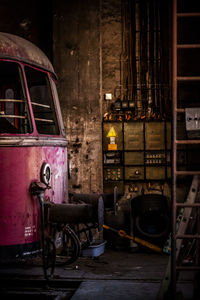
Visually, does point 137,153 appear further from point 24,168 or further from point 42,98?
point 24,168

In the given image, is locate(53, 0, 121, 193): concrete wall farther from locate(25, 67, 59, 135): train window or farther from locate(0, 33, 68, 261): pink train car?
locate(0, 33, 68, 261): pink train car

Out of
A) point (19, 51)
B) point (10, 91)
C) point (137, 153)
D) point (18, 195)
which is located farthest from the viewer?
point (137, 153)

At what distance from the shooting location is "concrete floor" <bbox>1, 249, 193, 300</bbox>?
5.13m

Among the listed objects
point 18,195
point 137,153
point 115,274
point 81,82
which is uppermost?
point 81,82

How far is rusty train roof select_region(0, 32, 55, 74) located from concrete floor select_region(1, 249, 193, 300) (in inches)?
122

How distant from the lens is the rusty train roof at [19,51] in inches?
198

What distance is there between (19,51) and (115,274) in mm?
3672

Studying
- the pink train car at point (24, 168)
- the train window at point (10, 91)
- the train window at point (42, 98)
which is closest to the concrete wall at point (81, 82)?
the train window at point (42, 98)

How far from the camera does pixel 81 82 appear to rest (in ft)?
27.6

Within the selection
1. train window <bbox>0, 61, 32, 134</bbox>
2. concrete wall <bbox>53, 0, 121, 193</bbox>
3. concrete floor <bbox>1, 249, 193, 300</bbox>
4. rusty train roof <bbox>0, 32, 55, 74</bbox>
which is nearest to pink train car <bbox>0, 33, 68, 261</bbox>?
rusty train roof <bbox>0, 32, 55, 74</bbox>

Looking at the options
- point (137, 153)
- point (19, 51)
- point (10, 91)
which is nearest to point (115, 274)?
point (137, 153)

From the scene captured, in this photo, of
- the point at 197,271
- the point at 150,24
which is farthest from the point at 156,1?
the point at 197,271

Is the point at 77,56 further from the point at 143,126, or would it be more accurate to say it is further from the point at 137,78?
the point at 143,126

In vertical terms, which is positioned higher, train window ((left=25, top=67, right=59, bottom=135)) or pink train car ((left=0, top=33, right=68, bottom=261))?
train window ((left=25, top=67, right=59, bottom=135))
